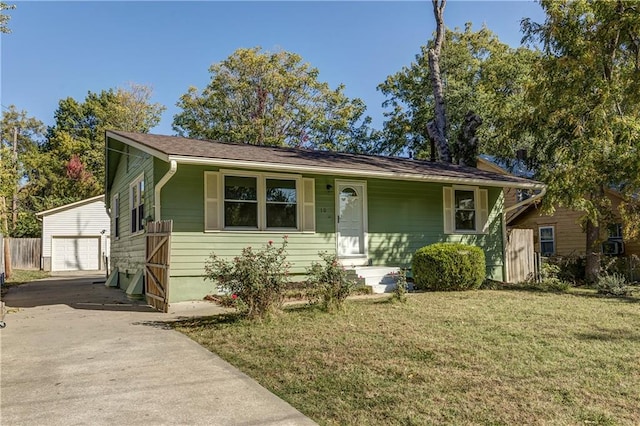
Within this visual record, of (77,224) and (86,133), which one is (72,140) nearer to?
(86,133)

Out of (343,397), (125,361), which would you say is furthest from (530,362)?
(125,361)

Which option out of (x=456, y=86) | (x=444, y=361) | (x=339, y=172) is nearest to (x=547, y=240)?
(x=456, y=86)

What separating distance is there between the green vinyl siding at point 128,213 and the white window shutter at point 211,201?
1.23 meters

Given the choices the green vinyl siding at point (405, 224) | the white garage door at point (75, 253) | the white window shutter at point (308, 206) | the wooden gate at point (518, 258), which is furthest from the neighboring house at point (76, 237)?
the wooden gate at point (518, 258)

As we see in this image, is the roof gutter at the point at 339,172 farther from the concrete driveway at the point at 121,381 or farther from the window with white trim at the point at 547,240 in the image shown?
the window with white trim at the point at 547,240

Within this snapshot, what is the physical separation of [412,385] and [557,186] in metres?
9.84

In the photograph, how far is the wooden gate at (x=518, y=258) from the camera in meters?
13.1

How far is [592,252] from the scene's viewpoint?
1279 cm

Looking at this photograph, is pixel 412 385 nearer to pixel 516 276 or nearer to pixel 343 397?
pixel 343 397

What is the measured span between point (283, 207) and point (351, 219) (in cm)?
186

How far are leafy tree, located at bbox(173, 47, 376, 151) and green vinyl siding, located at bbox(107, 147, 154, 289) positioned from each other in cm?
1201

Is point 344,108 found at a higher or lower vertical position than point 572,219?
higher

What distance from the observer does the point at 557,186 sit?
39.3ft

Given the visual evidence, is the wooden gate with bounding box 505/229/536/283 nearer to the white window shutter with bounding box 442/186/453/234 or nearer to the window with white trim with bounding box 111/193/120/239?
the white window shutter with bounding box 442/186/453/234
